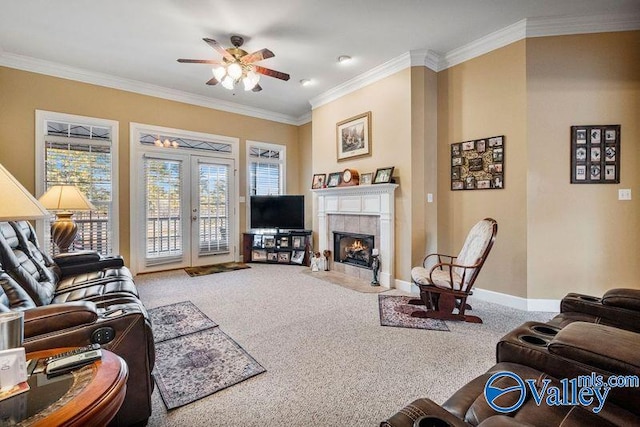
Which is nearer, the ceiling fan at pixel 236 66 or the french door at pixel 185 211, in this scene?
the ceiling fan at pixel 236 66

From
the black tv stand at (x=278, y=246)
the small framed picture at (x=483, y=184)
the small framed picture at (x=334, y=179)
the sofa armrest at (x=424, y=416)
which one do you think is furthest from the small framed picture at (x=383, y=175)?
the sofa armrest at (x=424, y=416)

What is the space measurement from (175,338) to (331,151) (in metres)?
3.72

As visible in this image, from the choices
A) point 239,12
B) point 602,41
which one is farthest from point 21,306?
point 602,41

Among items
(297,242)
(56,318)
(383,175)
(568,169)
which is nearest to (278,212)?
(297,242)

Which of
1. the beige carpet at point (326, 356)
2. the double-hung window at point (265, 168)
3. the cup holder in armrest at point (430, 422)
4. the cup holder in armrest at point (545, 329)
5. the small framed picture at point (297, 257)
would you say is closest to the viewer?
the cup holder in armrest at point (430, 422)

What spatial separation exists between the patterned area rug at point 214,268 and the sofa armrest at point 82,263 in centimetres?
166

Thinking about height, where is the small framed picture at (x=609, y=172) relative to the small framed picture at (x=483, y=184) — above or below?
above

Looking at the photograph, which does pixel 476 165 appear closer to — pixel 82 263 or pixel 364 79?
pixel 364 79

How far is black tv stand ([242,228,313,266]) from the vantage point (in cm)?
560

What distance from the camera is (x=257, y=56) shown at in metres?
3.07

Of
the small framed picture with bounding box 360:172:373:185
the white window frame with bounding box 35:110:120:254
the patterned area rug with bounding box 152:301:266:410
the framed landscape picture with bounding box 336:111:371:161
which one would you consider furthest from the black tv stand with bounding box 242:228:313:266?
the patterned area rug with bounding box 152:301:266:410

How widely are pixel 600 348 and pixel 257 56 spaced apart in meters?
3.36

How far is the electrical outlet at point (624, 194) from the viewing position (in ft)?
9.73

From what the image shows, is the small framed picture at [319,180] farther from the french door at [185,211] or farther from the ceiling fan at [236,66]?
the ceiling fan at [236,66]
